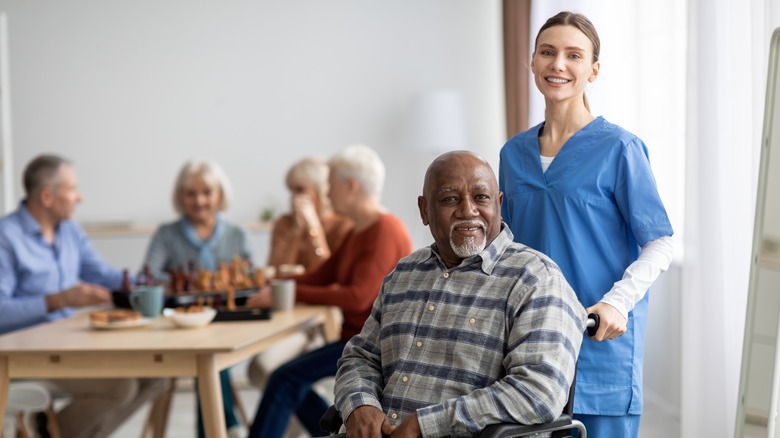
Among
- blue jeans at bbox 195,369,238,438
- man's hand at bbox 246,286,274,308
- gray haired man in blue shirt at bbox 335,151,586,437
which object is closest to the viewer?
gray haired man in blue shirt at bbox 335,151,586,437

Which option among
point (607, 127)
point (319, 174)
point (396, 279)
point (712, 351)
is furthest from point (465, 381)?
point (319, 174)

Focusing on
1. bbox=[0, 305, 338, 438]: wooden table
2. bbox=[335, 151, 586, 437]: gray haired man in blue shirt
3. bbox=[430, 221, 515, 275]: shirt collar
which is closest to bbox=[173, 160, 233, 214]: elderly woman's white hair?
bbox=[0, 305, 338, 438]: wooden table

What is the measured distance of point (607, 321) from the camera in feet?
5.58

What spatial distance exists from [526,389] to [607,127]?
0.62m

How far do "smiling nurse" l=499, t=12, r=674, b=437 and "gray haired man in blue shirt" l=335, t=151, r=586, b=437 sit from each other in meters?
0.14

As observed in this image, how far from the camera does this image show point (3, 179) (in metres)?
5.39

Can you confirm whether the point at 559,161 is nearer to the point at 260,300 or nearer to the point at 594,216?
the point at 594,216

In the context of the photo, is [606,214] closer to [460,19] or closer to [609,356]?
[609,356]

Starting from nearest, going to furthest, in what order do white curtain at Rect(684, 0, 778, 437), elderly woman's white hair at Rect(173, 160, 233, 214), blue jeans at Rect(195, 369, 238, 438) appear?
white curtain at Rect(684, 0, 778, 437) < blue jeans at Rect(195, 369, 238, 438) < elderly woman's white hair at Rect(173, 160, 233, 214)

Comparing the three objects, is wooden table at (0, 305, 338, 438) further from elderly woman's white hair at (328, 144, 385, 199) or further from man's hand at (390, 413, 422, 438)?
man's hand at (390, 413, 422, 438)

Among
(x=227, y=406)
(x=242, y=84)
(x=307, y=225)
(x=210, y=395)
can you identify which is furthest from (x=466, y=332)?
(x=242, y=84)

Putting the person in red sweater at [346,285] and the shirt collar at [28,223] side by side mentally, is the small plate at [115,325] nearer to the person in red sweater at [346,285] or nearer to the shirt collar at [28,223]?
the person in red sweater at [346,285]

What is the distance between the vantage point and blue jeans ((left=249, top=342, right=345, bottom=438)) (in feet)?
10.00

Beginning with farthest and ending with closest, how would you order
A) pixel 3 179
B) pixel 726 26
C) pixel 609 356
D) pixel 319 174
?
pixel 3 179 < pixel 319 174 < pixel 726 26 < pixel 609 356
